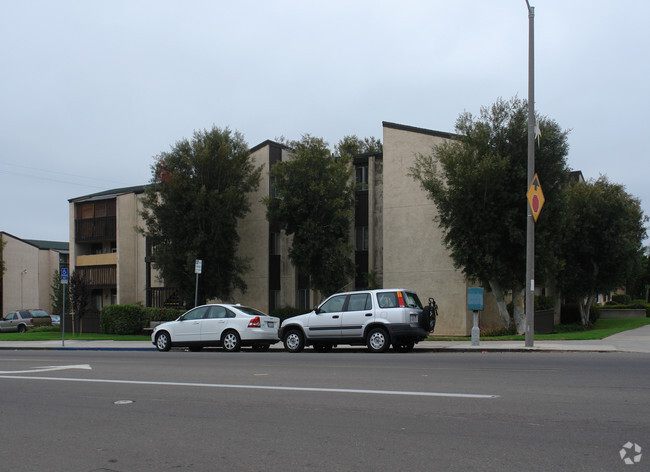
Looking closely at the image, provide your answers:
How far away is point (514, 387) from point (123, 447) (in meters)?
5.76

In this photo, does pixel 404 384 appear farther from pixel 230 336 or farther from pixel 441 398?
pixel 230 336

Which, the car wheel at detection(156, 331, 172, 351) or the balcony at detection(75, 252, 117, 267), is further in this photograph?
the balcony at detection(75, 252, 117, 267)

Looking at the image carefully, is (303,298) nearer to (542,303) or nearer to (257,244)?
(257,244)

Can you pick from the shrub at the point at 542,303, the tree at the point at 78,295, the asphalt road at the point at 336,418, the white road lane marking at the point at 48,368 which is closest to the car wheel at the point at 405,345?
the asphalt road at the point at 336,418

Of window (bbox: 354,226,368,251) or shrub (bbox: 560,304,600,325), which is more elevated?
window (bbox: 354,226,368,251)

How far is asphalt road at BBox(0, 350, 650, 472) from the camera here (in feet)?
19.0

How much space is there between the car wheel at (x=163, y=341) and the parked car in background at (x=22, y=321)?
2666 cm

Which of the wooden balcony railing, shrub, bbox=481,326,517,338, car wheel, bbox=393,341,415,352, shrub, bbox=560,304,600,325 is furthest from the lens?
shrub, bbox=560,304,600,325

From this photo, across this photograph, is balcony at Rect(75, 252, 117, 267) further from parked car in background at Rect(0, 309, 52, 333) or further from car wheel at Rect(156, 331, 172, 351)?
car wheel at Rect(156, 331, 172, 351)

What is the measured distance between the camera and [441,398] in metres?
8.66

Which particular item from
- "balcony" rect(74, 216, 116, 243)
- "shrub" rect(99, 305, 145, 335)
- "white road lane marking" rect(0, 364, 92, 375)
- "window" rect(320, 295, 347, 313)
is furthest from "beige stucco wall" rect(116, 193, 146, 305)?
"white road lane marking" rect(0, 364, 92, 375)

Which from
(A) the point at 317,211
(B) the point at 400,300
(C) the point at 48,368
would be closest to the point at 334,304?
(B) the point at 400,300

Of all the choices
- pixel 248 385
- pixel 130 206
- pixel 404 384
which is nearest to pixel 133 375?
pixel 248 385

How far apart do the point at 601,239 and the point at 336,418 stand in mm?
28505
